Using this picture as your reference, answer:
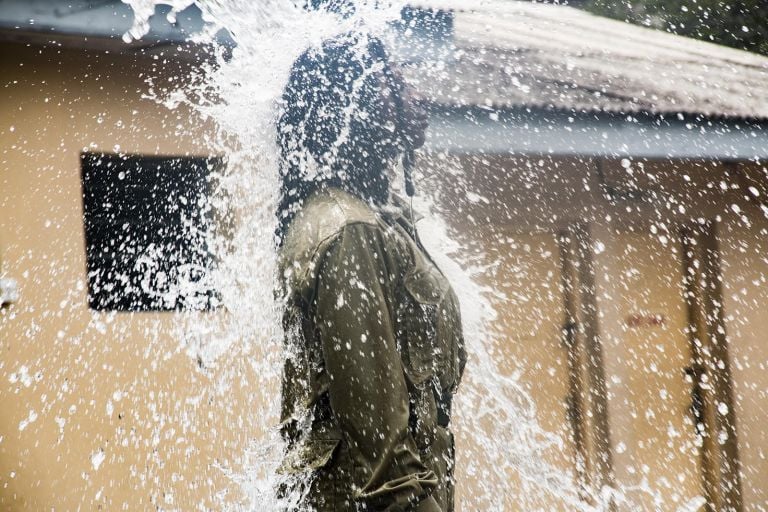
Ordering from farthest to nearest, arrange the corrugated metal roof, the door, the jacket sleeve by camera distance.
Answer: the door, the corrugated metal roof, the jacket sleeve

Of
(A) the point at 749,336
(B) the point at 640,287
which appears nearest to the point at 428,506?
(B) the point at 640,287

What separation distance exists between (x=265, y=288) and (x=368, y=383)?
2038mm

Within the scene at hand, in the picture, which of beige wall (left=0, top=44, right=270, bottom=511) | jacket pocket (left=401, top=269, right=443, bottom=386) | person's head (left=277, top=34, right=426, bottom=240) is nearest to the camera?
jacket pocket (left=401, top=269, right=443, bottom=386)

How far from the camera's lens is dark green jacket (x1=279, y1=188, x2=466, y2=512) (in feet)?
4.74

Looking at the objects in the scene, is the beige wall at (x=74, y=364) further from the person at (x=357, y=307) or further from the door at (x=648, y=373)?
the door at (x=648, y=373)

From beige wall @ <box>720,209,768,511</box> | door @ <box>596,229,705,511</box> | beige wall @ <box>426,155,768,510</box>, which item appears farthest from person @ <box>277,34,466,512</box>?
beige wall @ <box>720,209,768,511</box>

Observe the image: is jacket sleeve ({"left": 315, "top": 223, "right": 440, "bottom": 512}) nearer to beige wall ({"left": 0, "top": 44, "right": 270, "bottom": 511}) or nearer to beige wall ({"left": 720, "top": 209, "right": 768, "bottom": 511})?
beige wall ({"left": 0, "top": 44, "right": 270, "bottom": 511})

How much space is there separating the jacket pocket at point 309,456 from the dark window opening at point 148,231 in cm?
216

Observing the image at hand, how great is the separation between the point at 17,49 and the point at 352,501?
3.40 meters

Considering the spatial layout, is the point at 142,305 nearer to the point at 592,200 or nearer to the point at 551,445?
the point at 551,445

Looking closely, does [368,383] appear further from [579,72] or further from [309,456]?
[579,72]

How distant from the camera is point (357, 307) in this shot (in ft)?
4.84

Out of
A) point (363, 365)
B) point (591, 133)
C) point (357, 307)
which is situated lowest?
point (591, 133)

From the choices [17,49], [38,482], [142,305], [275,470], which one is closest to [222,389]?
[142,305]
